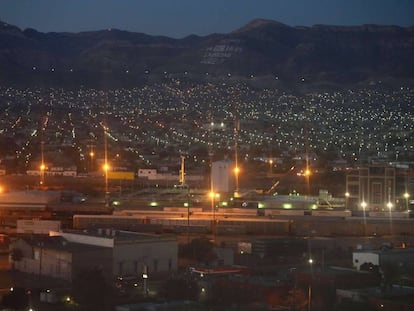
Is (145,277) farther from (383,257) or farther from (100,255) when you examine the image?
(383,257)

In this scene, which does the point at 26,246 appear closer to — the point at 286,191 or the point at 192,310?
the point at 192,310

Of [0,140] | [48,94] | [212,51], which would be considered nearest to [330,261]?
[0,140]

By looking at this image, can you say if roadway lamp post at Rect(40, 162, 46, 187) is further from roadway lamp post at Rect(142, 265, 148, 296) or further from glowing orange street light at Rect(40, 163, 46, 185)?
roadway lamp post at Rect(142, 265, 148, 296)

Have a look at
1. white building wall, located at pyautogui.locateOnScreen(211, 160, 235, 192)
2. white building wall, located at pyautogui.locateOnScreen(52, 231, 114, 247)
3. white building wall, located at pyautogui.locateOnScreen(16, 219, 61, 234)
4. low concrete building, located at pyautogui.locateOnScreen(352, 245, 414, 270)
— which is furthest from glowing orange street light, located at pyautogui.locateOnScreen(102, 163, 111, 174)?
low concrete building, located at pyautogui.locateOnScreen(352, 245, 414, 270)

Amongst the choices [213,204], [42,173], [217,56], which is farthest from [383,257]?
[217,56]

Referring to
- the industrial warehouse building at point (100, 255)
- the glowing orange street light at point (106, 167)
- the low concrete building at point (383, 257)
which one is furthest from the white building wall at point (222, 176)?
the low concrete building at point (383, 257)

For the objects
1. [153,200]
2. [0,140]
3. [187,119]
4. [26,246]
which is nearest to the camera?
[26,246]

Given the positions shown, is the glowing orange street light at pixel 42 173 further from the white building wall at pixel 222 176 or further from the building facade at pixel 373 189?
the building facade at pixel 373 189
